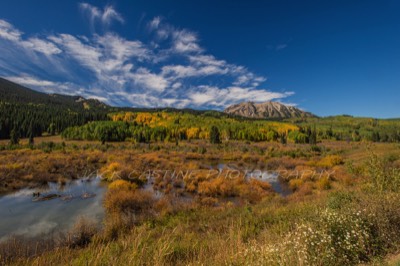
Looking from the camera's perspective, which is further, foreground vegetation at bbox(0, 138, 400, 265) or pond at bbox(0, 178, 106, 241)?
pond at bbox(0, 178, 106, 241)

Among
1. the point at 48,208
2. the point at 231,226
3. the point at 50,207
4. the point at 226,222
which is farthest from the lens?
the point at 50,207

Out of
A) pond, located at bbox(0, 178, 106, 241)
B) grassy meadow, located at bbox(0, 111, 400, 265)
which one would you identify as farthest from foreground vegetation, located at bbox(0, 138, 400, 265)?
pond, located at bbox(0, 178, 106, 241)

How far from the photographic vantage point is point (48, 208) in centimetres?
1454

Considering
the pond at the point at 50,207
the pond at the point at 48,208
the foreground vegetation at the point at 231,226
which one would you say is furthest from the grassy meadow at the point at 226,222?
the pond at the point at 48,208

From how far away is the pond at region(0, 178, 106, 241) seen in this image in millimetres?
11703

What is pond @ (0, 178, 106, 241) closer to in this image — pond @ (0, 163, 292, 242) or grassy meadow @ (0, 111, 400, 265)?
pond @ (0, 163, 292, 242)

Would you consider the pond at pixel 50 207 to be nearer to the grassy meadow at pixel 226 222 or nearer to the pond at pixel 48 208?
the pond at pixel 48 208

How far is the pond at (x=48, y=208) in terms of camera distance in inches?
461

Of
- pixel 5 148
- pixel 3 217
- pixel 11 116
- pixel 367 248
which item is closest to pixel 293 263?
pixel 367 248

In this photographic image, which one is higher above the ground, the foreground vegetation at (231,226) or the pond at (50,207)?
the foreground vegetation at (231,226)

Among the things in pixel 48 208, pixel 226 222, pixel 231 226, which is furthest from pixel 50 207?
pixel 231 226

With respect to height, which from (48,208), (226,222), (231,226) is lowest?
(48,208)

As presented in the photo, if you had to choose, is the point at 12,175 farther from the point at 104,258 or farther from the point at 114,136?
the point at 114,136

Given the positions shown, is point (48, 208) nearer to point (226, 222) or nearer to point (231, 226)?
point (226, 222)
